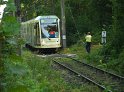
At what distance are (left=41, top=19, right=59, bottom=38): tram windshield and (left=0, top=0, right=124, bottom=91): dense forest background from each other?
3827 mm

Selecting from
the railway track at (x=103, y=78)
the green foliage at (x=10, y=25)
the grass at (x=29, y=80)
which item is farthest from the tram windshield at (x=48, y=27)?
the green foliage at (x=10, y=25)

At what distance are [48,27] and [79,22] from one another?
34.7ft

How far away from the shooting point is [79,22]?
44375 millimetres

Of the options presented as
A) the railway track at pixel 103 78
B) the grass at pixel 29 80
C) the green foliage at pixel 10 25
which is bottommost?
the railway track at pixel 103 78

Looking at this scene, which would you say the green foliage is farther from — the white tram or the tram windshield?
the tram windshield

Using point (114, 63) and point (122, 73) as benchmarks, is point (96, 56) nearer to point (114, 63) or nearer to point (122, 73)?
point (114, 63)

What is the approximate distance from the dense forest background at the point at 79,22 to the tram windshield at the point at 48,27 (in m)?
3.83

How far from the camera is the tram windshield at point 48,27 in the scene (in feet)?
112

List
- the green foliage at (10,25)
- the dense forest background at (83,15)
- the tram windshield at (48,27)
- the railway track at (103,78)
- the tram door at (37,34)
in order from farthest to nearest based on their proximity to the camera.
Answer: the dense forest background at (83,15) → the tram door at (37,34) → the tram windshield at (48,27) → the railway track at (103,78) → the green foliage at (10,25)

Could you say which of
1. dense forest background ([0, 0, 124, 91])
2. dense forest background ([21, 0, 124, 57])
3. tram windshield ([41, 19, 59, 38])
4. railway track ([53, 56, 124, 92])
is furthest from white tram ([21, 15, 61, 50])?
railway track ([53, 56, 124, 92])

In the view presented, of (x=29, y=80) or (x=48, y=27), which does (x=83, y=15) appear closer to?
(x=48, y=27)

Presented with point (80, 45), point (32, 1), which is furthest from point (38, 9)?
point (80, 45)

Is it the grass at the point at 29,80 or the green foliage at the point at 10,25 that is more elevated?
the green foliage at the point at 10,25

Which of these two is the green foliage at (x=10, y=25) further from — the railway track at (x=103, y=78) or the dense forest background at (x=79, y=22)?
the railway track at (x=103, y=78)
